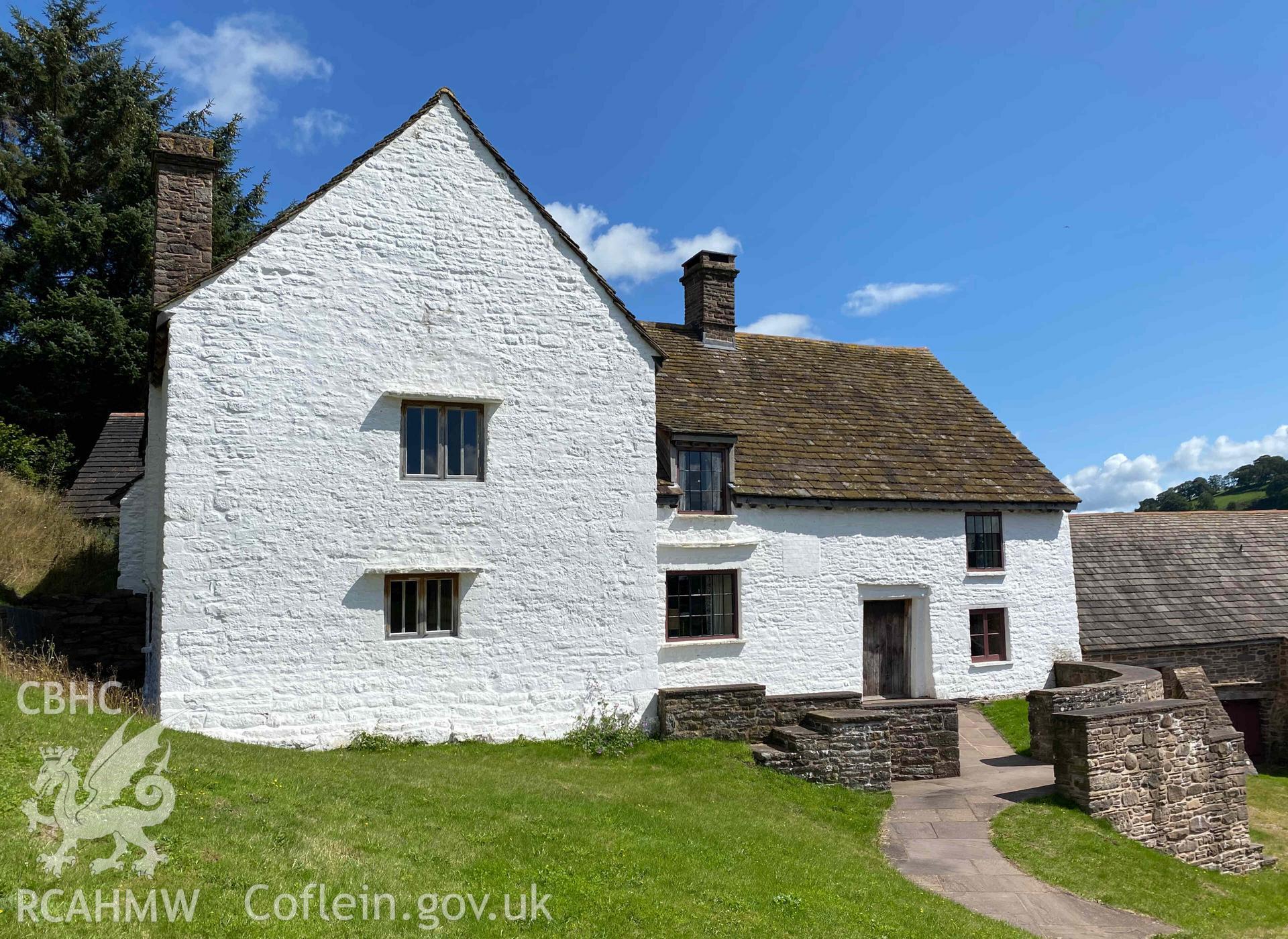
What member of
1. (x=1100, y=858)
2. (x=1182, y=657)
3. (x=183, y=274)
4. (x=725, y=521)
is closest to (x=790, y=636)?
(x=725, y=521)

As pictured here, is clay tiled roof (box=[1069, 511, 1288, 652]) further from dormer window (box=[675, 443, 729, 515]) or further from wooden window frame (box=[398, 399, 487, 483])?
wooden window frame (box=[398, 399, 487, 483])

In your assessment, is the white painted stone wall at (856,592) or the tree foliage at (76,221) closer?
the white painted stone wall at (856,592)

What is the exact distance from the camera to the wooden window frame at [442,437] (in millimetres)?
13312

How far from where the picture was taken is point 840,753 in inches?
526

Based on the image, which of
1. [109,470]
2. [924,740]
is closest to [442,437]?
[924,740]

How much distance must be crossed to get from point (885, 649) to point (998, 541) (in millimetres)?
3695

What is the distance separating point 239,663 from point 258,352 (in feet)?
14.7

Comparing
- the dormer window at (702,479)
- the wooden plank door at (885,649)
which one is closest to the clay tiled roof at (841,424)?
the dormer window at (702,479)

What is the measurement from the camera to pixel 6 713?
27.5 ft

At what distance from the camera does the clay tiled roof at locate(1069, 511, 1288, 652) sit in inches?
813

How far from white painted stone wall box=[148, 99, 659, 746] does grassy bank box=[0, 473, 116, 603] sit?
857cm

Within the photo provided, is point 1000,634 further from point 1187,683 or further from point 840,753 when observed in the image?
point 840,753

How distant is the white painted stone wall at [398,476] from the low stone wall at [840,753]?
2483 millimetres

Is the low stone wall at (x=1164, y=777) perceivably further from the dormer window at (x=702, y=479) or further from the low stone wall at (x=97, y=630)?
the low stone wall at (x=97, y=630)
